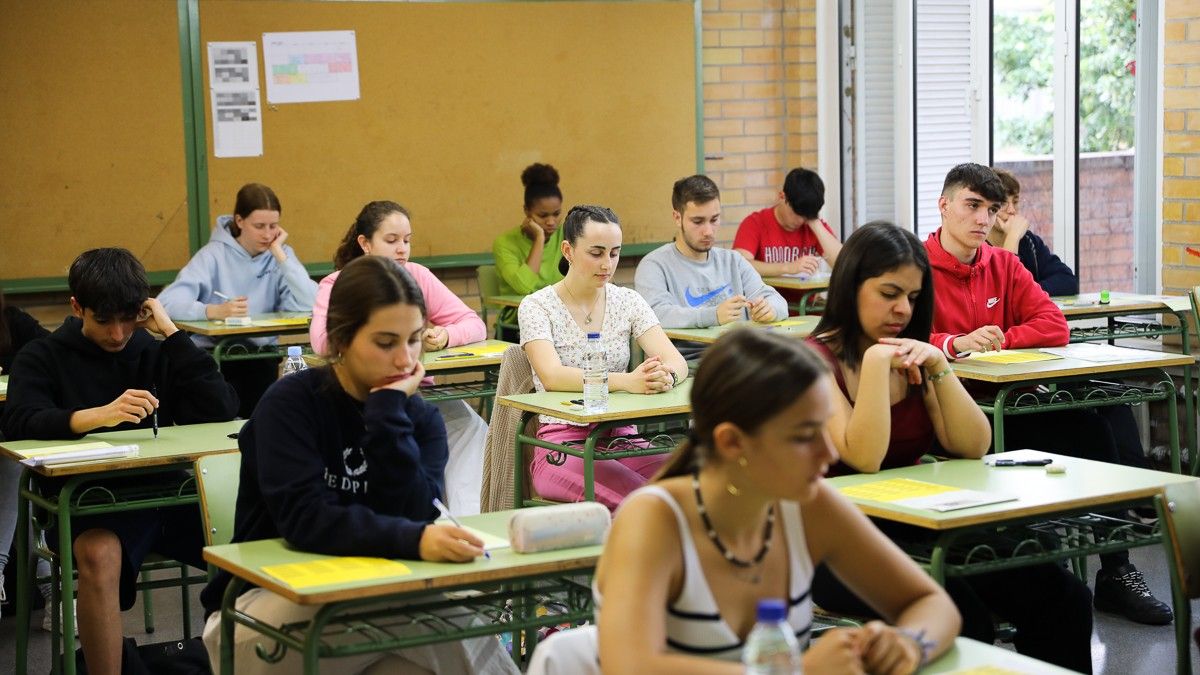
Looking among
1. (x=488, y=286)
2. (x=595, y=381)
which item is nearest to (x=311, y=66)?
(x=488, y=286)

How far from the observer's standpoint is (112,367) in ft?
12.8

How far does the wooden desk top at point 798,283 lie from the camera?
22.7 feet

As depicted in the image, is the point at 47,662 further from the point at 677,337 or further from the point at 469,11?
the point at 469,11

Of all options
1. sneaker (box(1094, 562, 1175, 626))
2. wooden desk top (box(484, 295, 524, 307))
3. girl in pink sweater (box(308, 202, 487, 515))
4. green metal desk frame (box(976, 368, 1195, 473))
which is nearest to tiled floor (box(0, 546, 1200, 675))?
sneaker (box(1094, 562, 1175, 626))

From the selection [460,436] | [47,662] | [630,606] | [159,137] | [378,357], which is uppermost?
[159,137]

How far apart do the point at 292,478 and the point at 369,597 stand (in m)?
0.39

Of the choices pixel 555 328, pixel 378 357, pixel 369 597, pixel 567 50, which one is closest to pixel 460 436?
pixel 555 328

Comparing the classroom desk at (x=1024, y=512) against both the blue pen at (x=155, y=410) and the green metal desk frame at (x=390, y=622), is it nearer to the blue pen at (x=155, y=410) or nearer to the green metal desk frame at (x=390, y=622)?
the green metal desk frame at (x=390, y=622)

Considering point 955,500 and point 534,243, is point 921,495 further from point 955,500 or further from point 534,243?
point 534,243

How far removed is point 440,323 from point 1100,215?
10.5ft

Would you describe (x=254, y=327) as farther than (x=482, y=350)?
Yes

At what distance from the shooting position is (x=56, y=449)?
3.55 metres

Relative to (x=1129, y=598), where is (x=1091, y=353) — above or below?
above

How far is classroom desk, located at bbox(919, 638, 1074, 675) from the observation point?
1921mm
